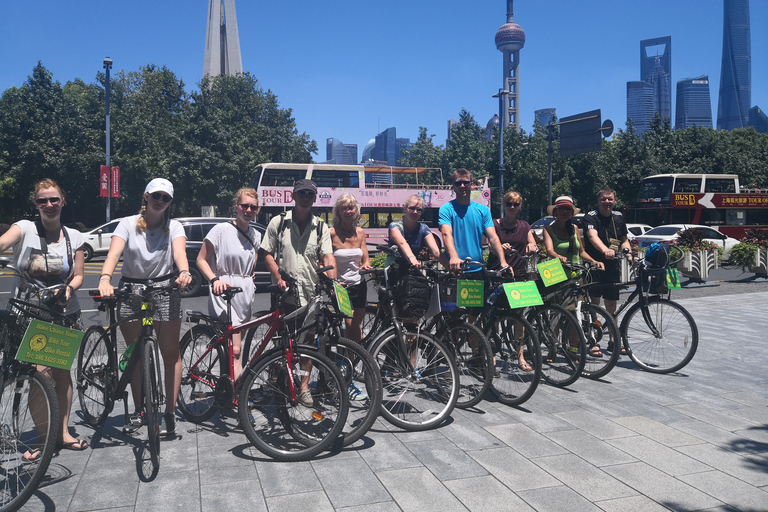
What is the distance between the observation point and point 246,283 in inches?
180

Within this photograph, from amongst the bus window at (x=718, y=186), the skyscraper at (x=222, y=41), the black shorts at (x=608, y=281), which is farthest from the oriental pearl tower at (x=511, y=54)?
the black shorts at (x=608, y=281)

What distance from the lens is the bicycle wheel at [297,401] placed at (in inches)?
148

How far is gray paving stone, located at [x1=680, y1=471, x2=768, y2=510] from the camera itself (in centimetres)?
323

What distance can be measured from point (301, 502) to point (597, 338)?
367 centimetres

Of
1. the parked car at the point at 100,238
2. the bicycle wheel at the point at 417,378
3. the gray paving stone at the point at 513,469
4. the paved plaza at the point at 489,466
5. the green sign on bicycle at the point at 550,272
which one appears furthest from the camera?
the parked car at the point at 100,238

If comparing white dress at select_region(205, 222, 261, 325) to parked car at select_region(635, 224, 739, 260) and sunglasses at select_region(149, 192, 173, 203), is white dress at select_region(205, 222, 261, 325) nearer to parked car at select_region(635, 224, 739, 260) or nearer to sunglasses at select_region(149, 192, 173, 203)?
sunglasses at select_region(149, 192, 173, 203)

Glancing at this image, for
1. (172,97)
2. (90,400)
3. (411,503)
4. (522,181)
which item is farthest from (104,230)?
(172,97)

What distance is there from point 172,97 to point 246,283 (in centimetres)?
5170

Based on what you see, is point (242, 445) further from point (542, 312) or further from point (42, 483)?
point (542, 312)

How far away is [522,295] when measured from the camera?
5047mm

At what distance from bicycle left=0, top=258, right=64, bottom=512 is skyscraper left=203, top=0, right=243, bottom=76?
222ft

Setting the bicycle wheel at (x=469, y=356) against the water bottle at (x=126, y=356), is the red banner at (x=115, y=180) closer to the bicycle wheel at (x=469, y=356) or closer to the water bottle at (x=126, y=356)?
the water bottle at (x=126, y=356)

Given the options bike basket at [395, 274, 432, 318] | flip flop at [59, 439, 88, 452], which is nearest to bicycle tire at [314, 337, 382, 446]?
bike basket at [395, 274, 432, 318]

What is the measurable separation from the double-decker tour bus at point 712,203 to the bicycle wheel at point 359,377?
26862 mm
